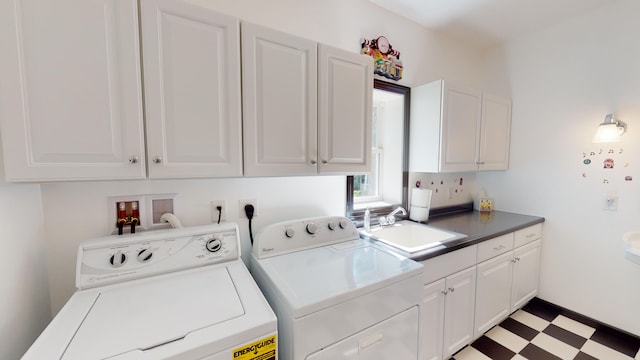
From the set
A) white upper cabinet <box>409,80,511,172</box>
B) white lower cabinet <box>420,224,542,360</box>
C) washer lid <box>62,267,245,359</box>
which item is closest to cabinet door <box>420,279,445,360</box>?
white lower cabinet <box>420,224,542,360</box>

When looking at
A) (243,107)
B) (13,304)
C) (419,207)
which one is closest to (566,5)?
(419,207)

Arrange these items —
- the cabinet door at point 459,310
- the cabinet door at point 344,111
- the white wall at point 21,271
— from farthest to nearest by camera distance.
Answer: the cabinet door at point 459,310 → the cabinet door at point 344,111 → the white wall at point 21,271

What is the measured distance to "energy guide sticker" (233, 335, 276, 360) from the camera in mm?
741

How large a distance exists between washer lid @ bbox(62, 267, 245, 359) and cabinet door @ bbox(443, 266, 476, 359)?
1.37 m

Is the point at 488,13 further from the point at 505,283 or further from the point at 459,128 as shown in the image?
the point at 505,283

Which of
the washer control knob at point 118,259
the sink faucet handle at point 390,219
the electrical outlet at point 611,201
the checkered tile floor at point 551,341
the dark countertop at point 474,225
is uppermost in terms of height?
the electrical outlet at point 611,201

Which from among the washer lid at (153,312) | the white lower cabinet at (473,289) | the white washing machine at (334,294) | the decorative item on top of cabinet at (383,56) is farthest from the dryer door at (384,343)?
the decorative item on top of cabinet at (383,56)

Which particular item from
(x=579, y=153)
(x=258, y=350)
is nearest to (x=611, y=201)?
(x=579, y=153)

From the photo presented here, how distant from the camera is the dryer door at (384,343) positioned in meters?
0.93

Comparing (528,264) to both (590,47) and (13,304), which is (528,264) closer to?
(590,47)

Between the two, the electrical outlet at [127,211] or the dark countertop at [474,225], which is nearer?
the electrical outlet at [127,211]

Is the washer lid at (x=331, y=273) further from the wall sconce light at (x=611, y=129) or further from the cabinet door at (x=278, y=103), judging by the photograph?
the wall sconce light at (x=611, y=129)

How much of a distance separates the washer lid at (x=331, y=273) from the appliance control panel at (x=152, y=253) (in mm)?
229

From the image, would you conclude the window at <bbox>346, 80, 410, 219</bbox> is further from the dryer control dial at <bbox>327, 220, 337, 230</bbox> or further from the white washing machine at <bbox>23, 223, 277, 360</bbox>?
the white washing machine at <bbox>23, 223, 277, 360</bbox>
